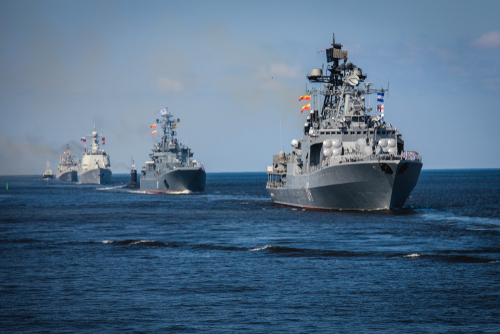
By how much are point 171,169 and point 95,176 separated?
7970 cm

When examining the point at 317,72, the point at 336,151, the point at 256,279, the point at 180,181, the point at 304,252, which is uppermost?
the point at 317,72

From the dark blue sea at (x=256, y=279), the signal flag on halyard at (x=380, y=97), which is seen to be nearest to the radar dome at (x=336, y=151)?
the dark blue sea at (x=256, y=279)

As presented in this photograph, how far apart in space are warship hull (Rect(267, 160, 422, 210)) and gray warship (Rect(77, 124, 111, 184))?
13012 centimetres

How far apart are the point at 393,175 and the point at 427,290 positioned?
24.3m

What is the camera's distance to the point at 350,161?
45.4 metres

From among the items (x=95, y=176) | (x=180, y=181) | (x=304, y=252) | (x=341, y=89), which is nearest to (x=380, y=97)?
(x=341, y=89)

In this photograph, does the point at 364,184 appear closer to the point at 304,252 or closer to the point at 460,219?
the point at 460,219

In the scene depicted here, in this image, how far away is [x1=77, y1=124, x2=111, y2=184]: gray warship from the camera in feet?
559

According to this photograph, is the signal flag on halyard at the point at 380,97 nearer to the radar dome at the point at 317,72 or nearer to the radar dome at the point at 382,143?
the radar dome at the point at 382,143

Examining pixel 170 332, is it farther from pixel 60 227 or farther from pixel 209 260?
pixel 60 227

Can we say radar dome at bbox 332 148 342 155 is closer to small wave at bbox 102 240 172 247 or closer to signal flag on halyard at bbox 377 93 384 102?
signal flag on halyard at bbox 377 93 384 102

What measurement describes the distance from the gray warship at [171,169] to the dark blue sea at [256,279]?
5578 centimetres

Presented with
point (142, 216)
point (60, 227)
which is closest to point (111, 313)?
point (60, 227)

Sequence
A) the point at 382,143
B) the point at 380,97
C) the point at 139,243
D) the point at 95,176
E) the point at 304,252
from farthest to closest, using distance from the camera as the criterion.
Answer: the point at 95,176
the point at 380,97
the point at 382,143
the point at 139,243
the point at 304,252
